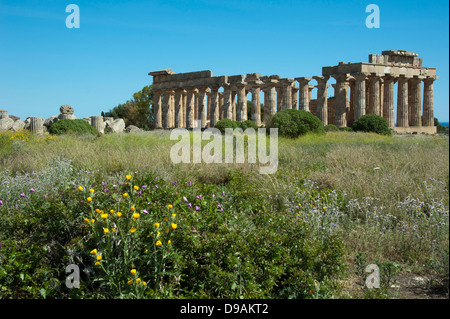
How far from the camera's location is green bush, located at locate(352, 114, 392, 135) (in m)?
26.2

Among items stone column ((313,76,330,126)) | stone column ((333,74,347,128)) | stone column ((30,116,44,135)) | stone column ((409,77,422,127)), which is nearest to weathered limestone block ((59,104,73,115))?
stone column ((30,116,44,135))

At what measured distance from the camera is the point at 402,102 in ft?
114

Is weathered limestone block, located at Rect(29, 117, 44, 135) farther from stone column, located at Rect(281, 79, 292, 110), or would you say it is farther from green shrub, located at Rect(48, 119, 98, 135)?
stone column, located at Rect(281, 79, 292, 110)

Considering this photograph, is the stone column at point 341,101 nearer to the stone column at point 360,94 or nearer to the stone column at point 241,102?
the stone column at point 360,94

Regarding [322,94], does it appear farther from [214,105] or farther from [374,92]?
[214,105]

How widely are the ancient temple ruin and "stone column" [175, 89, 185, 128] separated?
10 cm

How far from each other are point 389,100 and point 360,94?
3539mm

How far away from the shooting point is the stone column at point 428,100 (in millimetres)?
36188

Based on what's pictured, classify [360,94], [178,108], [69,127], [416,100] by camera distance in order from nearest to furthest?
1. [69,127]
2. [360,94]
3. [416,100]
4. [178,108]

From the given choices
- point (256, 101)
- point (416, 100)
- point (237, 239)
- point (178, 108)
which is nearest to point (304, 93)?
point (256, 101)

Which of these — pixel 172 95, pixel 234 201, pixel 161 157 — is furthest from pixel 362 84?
pixel 234 201

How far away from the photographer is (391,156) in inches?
401
